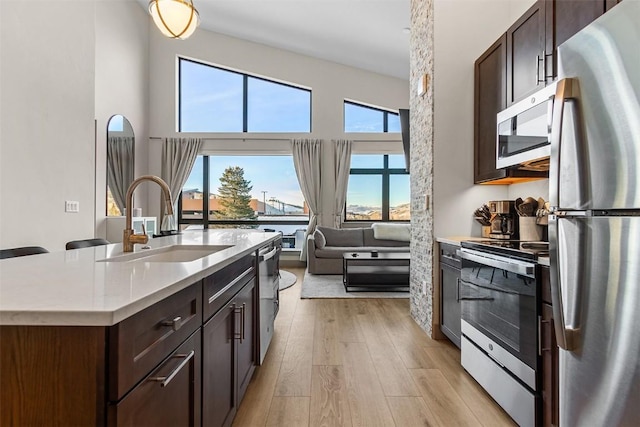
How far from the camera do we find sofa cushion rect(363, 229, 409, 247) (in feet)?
22.4

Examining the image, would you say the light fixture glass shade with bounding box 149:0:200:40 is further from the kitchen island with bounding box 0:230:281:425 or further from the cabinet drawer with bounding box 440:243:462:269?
the cabinet drawer with bounding box 440:243:462:269

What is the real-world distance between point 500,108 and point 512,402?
6.39ft

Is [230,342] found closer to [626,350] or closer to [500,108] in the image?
[626,350]

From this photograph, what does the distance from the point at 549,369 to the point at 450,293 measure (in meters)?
1.24

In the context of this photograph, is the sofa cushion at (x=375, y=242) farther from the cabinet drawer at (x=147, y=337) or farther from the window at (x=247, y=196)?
the cabinet drawer at (x=147, y=337)

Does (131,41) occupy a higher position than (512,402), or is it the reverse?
(131,41)

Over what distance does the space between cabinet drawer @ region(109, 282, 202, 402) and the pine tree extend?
21.5 feet

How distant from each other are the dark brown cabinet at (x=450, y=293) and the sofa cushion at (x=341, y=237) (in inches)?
153

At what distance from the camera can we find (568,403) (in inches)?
53.0

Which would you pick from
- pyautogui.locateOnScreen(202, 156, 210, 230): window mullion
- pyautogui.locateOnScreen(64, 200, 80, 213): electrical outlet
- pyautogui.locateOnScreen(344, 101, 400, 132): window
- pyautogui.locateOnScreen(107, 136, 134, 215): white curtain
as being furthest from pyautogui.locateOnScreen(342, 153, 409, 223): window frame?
pyautogui.locateOnScreen(64, 200, 80, 213): electrical outlet

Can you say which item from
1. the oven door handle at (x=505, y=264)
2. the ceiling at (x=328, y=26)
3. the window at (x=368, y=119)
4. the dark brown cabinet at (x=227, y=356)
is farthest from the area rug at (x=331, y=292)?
the ceiling at (x=328, y=26)

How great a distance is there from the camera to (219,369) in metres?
1.45

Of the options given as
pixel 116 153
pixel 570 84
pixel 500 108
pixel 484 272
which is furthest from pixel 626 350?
pixel 116 153

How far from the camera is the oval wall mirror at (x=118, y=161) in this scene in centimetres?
583
